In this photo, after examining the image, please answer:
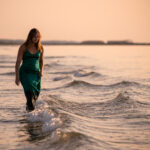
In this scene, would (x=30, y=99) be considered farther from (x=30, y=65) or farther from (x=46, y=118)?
(x=46, y=118)

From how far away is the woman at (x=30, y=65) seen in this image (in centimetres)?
724

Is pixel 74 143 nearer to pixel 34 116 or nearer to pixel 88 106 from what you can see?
pixel 34 116

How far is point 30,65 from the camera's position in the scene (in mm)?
7488

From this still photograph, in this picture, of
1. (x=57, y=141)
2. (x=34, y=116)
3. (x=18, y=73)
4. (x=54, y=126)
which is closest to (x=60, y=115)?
(x=34, y=116)

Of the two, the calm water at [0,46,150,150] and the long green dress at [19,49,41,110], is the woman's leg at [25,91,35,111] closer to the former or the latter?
the long green dress at [19,49,41,110]

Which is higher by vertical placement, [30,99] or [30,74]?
[30,74]

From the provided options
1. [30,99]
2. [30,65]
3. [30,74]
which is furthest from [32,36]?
[30,99]

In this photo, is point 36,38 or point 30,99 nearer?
point 36,38

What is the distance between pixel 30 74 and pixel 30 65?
0.20m

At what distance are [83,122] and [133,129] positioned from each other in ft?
3.96

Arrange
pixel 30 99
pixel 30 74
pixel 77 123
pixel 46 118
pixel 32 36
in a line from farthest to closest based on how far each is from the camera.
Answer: pixel 46 118, pixel 77 123, pixel 30 99, pixel 30 74, pixel 32 36

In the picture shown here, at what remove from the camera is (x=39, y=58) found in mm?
7695

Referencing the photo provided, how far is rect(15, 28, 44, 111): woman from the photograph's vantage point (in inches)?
285

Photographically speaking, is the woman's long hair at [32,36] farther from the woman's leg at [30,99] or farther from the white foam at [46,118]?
the white foam at [46,118]
